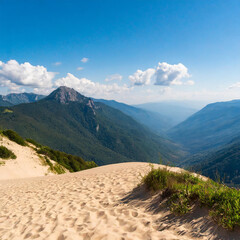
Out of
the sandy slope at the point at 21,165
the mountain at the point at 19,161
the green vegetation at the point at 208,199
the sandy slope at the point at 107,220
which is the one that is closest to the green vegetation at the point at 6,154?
the mountain at the point at 19,161

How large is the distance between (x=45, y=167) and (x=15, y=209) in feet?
75.1

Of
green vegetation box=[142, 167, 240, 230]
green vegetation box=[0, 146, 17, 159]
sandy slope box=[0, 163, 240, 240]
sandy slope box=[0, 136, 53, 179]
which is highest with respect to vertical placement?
green vegetation box=[142, 167, 240, 230]

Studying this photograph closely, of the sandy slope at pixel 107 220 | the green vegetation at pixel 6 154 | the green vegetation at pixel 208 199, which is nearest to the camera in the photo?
the green vegetation at pixel 208 199

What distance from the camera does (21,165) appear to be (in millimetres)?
23203

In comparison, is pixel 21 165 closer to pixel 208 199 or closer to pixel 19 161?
pixel 19 161

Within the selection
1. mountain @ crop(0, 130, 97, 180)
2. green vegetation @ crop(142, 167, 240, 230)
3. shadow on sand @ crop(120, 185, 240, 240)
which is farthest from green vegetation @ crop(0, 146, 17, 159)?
green vegetation @ crop(142, 167, 240, 230)

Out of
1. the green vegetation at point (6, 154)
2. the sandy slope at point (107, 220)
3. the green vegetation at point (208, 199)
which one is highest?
the green vegetation at point (208, 199)

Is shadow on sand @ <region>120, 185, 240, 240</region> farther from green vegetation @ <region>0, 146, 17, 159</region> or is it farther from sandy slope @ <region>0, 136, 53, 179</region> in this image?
green vegetation @ <region>0, 146, 17, 159</region>

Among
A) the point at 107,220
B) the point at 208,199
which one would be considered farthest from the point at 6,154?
the point at 208,199

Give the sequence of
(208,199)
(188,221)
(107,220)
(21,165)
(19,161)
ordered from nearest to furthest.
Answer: (188,221) < (208,199) < (107,220) < (21,165) < (19,161)

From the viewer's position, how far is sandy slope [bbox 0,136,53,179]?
20.5 m

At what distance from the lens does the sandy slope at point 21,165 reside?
67.3 ft

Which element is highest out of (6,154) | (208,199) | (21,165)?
(208,199)

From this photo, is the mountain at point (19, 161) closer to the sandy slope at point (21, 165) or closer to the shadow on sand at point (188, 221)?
the sandy slope at point (21, 165)
